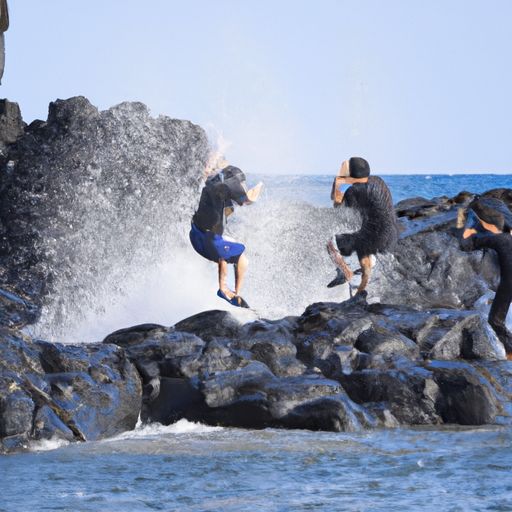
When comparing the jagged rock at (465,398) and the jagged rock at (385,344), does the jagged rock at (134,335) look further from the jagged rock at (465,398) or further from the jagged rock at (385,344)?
the jagged rock at (465,398)

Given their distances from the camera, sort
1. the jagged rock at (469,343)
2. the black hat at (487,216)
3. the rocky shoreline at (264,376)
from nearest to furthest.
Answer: the rocky shoreline at (264,376)
the jagged rock at (469,343)
the black hat at (487,216)

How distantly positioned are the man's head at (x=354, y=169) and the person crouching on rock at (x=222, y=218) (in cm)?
127

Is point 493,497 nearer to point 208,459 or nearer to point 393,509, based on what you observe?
point 393,509

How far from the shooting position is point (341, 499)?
303 inches

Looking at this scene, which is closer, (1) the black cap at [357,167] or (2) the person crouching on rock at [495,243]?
(2) the person crouching on rock at [495,243]

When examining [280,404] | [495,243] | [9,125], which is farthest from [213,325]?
[9,125]

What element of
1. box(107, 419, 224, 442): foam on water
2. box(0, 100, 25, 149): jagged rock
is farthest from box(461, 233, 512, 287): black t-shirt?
box(0, 100, 25, 149): jagged rock

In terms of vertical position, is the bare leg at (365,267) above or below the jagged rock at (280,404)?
above

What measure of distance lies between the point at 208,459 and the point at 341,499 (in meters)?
1.75

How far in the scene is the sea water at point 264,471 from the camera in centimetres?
761

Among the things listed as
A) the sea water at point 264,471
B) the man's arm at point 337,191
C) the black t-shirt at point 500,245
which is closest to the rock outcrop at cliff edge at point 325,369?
the sea water at point 264,471

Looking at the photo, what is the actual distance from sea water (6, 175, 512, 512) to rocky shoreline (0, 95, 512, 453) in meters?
0.27

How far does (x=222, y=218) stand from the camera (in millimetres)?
15000

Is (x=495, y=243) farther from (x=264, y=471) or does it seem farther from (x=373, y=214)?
(x=264, y=471)
